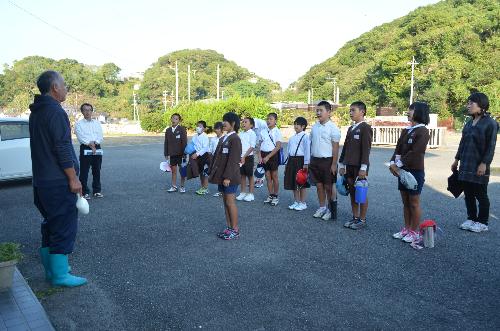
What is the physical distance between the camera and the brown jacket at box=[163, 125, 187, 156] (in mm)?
8508

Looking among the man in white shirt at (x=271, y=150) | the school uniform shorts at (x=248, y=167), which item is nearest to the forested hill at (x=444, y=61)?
the man in white shirt at (x=271, y=150)

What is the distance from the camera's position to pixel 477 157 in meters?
5.65

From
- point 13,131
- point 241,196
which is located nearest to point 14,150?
point 13,131

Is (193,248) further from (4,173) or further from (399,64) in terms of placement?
(399,64)

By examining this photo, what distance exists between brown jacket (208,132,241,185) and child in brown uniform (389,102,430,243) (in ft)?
6.58

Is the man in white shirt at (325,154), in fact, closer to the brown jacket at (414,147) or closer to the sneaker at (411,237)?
the brown jacket at (414,147)

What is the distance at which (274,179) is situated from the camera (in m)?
7.77

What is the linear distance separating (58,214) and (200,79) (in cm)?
8681

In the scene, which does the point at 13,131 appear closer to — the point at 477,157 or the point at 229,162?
the point at 229,162

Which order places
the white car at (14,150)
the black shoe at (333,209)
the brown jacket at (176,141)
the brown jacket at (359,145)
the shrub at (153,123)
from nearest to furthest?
the brown jacket at (359,145), the black shoe at (333,209), the brown jacket at (176,141), the white car at (14,150), the shrub at (153,123)

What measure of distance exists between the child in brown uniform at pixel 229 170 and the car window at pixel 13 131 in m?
5.85

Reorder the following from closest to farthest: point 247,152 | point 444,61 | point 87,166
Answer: point 247,152
point 87,166
point 444,61

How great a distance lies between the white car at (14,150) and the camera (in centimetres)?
903

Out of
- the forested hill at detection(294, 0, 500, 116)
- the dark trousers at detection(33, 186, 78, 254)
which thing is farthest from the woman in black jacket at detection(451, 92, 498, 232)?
the forested hill at detection(294, 0, 500, 116)
